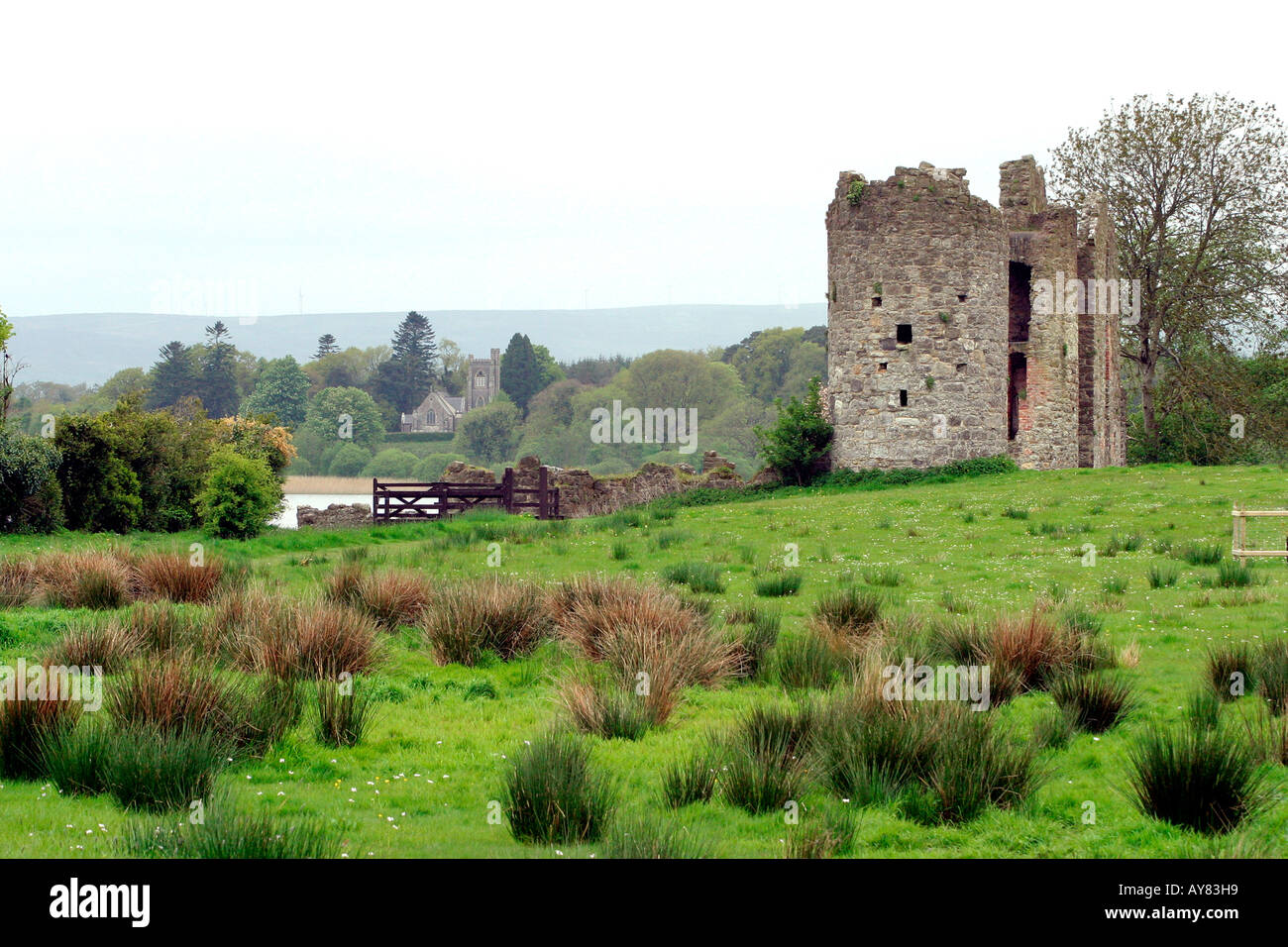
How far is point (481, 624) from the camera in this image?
11.6 metres

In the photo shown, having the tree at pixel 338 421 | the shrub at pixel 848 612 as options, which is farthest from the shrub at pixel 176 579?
the tree at pixel 338 421

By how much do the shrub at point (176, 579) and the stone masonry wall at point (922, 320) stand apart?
67.1ft

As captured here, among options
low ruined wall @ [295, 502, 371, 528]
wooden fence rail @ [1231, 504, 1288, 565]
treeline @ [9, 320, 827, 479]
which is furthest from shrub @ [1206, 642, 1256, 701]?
treeline @ [9, 320, 827, 479]

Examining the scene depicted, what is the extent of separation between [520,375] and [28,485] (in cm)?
8478

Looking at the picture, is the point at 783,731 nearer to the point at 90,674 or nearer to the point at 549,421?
the point at 90,674

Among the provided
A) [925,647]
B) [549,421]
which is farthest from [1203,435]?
[549,421]

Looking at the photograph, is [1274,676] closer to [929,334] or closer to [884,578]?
[884,578]

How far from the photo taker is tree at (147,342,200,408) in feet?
307

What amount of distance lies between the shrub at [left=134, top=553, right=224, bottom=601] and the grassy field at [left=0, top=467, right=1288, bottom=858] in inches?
36.4

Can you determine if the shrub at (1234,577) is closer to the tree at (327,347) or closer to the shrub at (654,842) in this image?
the shrub at (654,842)

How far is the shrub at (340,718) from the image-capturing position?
27.9 ft

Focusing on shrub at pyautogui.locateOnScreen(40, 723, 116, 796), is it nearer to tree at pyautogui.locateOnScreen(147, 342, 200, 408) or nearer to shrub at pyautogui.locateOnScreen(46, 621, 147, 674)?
shrub at pyautogui.locateOnScreen(46, 621, 147, 674)
